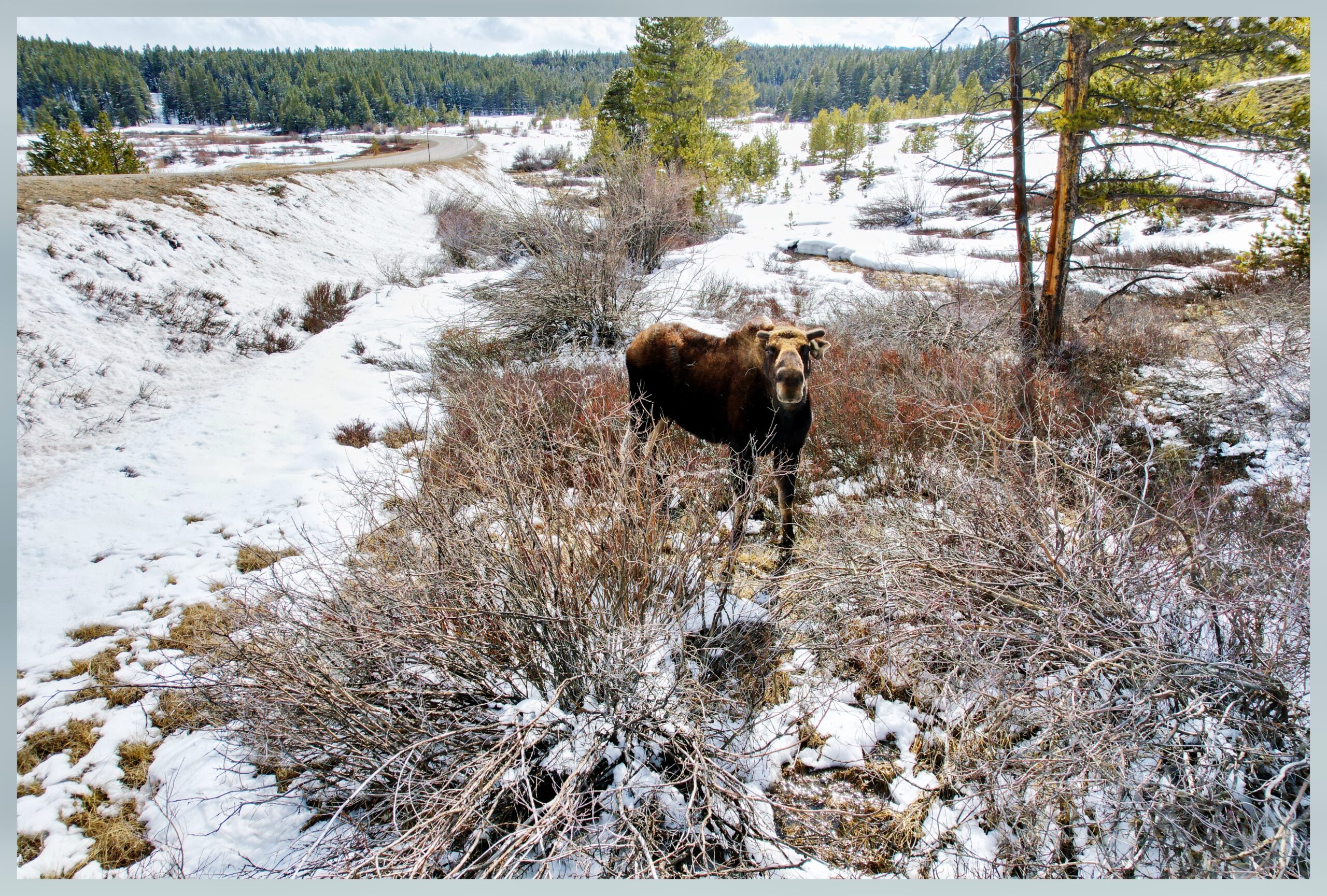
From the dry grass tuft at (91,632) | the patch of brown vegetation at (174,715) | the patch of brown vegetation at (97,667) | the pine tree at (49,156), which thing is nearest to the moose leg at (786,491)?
the patch of brown vegetation at (174,715)

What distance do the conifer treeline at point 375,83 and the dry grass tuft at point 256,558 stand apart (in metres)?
3.16

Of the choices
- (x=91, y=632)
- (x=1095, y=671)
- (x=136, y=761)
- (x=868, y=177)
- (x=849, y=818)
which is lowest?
(x=849, y=818)

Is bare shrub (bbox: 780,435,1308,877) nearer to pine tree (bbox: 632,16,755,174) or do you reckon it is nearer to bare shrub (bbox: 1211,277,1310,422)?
bare shrub (bbox: 1211,277,1310,422)

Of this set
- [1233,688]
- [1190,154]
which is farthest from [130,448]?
[1190,154]

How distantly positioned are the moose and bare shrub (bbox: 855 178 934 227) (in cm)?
2017

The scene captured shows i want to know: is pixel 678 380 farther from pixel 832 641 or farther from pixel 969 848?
pixel 969 848

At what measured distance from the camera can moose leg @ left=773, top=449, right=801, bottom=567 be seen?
4.00 metres

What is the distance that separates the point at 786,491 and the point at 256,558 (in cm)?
399

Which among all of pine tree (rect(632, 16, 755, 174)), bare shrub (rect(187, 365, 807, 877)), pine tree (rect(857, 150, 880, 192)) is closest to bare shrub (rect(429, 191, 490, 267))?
pine tree (rect(632, 16, 755, 174))

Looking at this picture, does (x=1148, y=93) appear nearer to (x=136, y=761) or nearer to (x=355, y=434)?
(x=355, y=434)

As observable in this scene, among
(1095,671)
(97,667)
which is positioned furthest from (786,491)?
(97,667)

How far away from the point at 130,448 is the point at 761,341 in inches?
269

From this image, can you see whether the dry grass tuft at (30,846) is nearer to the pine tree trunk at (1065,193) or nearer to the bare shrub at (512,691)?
the bare shrub at (512,691)

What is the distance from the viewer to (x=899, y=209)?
22.9 meters
